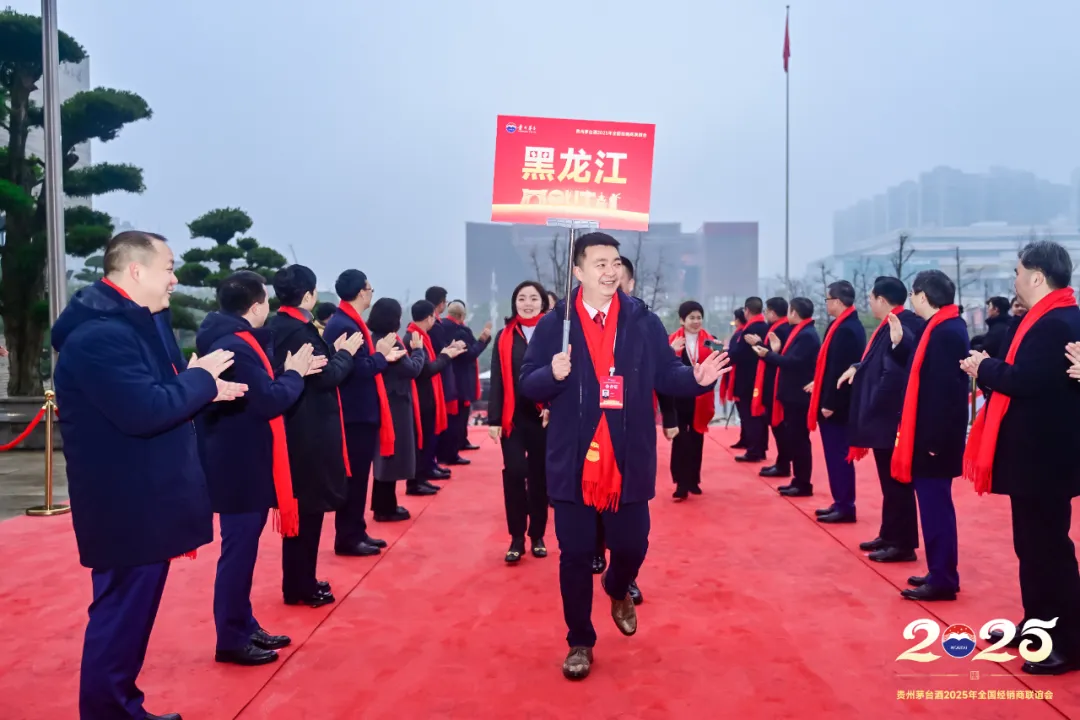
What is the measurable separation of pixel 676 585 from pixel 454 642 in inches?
50.3

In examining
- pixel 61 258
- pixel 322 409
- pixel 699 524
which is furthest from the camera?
pixel 61 258

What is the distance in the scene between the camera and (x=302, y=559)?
11.9 feet

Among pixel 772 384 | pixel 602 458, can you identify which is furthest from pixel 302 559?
pixel 772 384

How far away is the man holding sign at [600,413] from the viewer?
2781mm

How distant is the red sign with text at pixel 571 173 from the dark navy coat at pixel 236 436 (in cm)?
105

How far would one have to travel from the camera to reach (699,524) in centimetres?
531

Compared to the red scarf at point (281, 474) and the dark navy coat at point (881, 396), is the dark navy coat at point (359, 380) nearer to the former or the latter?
the red scarf at point (281, 474)

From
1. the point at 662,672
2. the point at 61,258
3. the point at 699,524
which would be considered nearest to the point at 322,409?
the point at 662,672

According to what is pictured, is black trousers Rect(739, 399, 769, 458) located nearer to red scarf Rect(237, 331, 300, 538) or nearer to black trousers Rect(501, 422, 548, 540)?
black trousers Rect(501, 422, 548, 540)

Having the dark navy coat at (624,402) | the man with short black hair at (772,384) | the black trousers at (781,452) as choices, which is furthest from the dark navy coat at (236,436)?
the black trousers at (781,452)

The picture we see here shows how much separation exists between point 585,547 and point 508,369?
166 centimetres

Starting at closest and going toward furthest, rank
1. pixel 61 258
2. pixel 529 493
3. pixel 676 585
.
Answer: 1. pixel 676 585
2. pixel 529 493
3. pixel 61 258

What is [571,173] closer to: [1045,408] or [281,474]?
[281,474]

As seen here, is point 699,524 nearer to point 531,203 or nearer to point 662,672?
point 662,672
